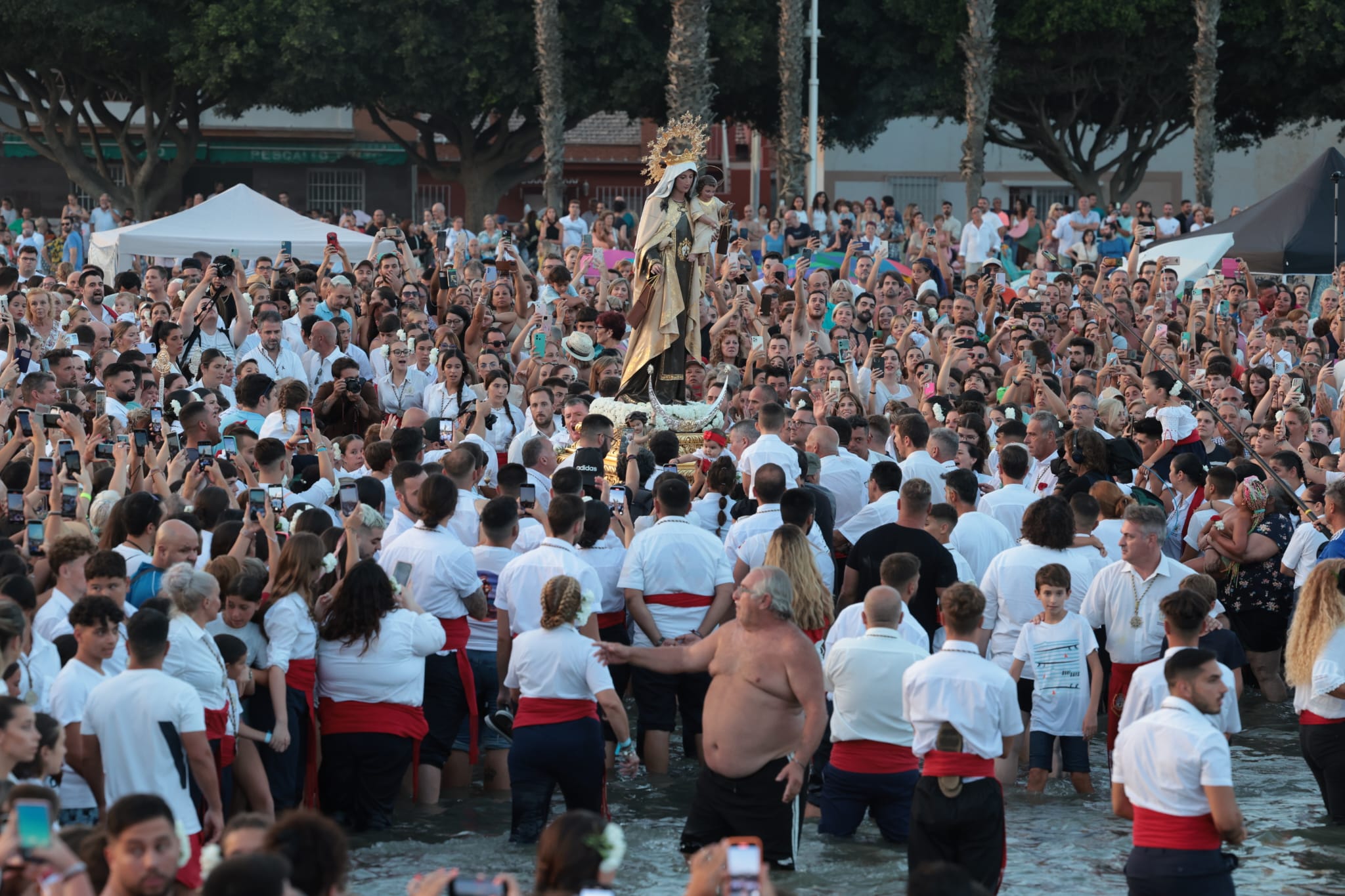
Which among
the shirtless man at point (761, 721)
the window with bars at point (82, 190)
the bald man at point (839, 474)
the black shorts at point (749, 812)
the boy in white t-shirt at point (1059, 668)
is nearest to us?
the shirtless man at point (761, 721)

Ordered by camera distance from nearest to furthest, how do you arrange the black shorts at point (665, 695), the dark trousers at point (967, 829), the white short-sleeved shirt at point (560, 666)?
the dark trousers at point (967, 829), the white short-sleeved shirt at point (560, 666), the black shorts at point (665, 695)

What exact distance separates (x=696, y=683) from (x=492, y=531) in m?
1.34

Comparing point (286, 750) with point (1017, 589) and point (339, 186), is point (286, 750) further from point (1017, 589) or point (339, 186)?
point (339, 186)

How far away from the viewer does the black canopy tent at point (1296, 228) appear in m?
18.9

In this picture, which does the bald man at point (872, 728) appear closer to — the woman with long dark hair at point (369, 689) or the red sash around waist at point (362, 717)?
the woman with long dark hair at point (369, 689)

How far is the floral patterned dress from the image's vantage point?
1048 centimetres

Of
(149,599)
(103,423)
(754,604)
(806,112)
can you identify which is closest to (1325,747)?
(754,604)

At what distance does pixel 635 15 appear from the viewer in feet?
103

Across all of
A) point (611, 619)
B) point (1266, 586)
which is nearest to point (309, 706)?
point (611, 619)

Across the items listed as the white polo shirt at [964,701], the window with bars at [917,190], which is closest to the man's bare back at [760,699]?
the white polo shirt at [964,701]

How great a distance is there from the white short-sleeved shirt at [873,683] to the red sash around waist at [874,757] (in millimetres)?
45

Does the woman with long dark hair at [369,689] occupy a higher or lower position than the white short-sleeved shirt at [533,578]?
lower

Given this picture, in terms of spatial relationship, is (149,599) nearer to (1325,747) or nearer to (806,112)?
(1325,747)

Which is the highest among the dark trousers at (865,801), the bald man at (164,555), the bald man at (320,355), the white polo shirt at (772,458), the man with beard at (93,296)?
the man with beard at (93,296)
